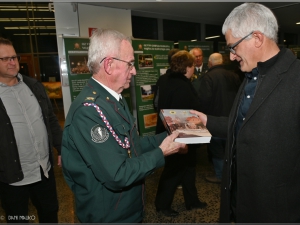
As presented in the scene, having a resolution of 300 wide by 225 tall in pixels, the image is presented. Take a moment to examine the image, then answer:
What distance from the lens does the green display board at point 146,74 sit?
486cm

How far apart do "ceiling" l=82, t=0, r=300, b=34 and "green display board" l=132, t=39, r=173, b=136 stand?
2.64 ft

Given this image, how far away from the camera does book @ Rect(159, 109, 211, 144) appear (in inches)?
52.6

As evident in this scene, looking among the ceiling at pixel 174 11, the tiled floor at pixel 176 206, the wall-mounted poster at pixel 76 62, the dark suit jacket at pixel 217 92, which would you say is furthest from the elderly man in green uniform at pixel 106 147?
the ceiling at pixel 174 11

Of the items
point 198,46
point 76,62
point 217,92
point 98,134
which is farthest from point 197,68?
point 98,134

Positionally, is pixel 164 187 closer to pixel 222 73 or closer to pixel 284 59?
pixel 222 73

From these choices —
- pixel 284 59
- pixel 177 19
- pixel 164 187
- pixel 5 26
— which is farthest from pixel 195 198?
pixel 5 26

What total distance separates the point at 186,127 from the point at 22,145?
1.31 m

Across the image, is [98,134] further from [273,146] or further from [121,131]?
[273,146]

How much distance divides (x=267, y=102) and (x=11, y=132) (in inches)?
68.8

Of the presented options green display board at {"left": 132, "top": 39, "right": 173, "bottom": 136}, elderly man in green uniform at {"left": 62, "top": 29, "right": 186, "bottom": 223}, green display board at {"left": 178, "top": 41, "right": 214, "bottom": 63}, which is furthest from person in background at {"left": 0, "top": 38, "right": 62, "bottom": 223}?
green display board at {"left": 178, "top": 41, "right": 214, "bottom": 63}

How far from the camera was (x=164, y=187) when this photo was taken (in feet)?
8.73

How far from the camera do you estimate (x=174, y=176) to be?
8.64 ft

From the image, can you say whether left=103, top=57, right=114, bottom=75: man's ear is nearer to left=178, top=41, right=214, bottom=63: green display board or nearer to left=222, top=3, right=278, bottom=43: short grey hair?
left=222, top=3, right=278, bottom=43: short grey hair

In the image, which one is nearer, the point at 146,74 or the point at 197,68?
the point at 197,68
